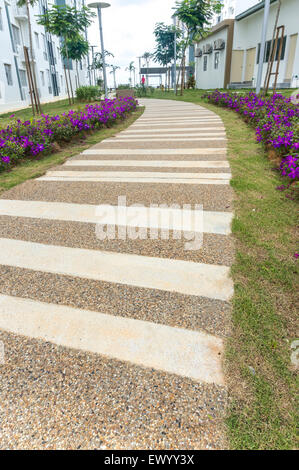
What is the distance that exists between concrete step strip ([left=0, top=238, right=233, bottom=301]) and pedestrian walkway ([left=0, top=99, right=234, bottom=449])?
0.02 meters

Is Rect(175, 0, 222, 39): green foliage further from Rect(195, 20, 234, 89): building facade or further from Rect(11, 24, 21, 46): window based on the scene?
Rect(11, 24, 21, 46): window

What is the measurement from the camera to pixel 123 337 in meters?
2.15

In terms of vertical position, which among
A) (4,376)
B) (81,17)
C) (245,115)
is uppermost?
(81,17)

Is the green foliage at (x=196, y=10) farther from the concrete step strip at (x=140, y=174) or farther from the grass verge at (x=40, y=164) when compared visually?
→ the concrete step strip at (x=140, y=174)

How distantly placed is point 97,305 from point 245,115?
9.61 meters

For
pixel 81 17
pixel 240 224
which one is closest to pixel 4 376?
pixel 240 224

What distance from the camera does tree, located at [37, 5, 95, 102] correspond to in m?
17.6

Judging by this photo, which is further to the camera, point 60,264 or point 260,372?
point 60,264

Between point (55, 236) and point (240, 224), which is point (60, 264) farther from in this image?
point (240, 224)

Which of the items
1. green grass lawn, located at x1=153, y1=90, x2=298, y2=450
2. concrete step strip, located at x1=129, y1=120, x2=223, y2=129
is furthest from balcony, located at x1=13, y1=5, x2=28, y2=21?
green grass lawn, located at x1=153, y1=90, x2=298, y2=450

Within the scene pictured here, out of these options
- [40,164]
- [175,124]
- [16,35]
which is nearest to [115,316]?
[40,164]

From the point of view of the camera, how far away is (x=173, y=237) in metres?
3.40

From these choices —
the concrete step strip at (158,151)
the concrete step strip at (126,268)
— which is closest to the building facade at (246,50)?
the concrete step strip at (158,151)

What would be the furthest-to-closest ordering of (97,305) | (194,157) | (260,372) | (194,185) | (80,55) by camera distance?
1. (80,55)
2. (194,157)
3. (194,185)
4. (97,305)
5. (260,372)
